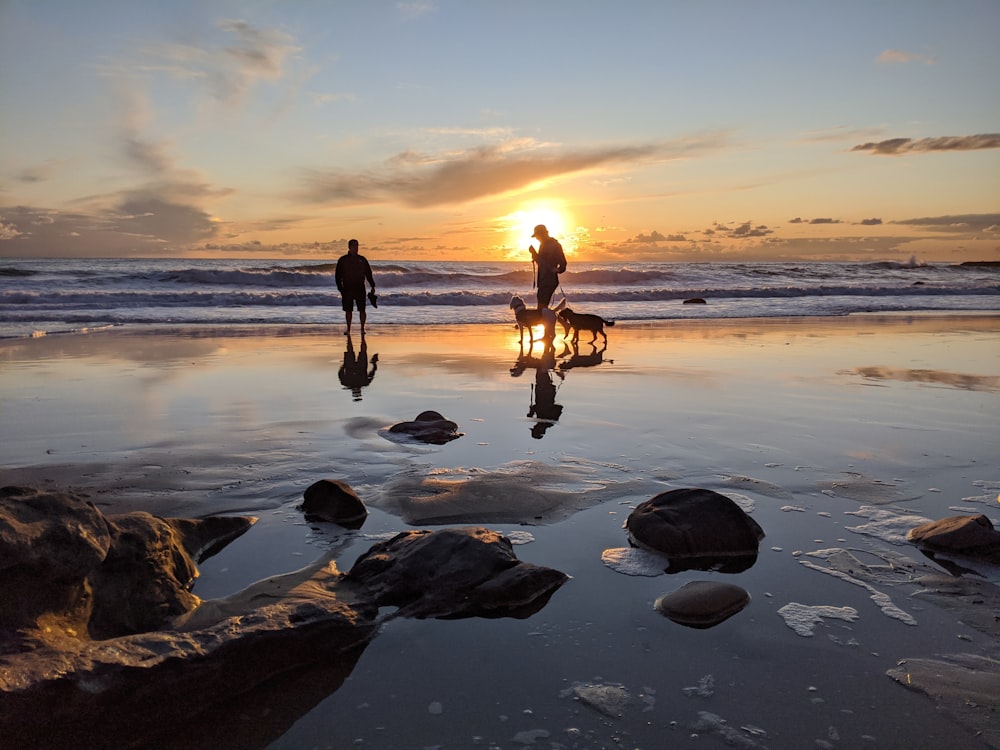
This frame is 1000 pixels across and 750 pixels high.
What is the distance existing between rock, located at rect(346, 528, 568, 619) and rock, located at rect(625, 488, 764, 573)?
0.65 meters

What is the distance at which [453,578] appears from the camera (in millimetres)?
3012

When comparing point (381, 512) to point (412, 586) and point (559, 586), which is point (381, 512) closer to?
point (412, 586)

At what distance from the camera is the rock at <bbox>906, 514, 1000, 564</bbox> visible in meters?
3.42

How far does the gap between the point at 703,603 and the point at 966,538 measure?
1.62 metres

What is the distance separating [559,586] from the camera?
312 centimetres

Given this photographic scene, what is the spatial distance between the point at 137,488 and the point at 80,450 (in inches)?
54.5

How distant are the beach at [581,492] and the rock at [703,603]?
8 centimetres

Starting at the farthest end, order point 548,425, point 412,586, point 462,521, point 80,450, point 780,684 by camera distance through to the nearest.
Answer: point 548,425 < point 80,450 < point 462,521 < point 412,586 < point 780,684

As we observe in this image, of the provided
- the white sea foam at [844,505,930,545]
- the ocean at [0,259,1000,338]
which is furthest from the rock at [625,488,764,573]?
the ocean at [0,259,1000,338]

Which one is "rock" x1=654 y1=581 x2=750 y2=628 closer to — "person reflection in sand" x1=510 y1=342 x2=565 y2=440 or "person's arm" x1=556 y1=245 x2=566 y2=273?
"person reflection in sand" x1=510 y1=342 x2=565 y2=440

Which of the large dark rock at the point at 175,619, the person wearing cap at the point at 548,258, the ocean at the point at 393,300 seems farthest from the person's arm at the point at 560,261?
the large dark rock at the point at 175,619

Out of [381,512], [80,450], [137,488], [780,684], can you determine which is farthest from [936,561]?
[80,450]

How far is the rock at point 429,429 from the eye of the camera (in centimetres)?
580

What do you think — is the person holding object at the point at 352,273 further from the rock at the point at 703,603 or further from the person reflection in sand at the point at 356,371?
the rock at the point at 703,603
